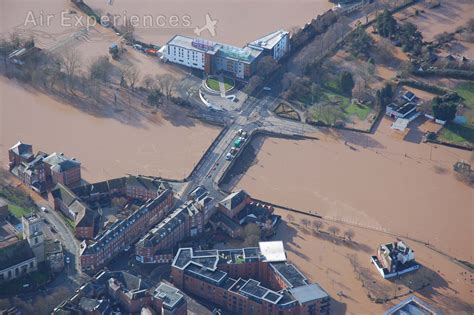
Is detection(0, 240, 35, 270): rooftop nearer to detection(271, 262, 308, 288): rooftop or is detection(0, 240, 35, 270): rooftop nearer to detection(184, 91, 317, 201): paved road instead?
detection(184, 91, 317, 201): paved road

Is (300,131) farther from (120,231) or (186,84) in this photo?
(120,231)

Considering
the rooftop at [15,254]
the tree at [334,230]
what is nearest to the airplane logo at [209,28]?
the tree at [334,230]

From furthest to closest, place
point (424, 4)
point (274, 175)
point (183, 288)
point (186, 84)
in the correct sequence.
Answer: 1. point (424, 4)
2. point (186, 84)
3. point (274, 175)
4. point (183, 288)

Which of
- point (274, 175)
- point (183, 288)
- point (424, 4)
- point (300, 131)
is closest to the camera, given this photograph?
point (183, 288)

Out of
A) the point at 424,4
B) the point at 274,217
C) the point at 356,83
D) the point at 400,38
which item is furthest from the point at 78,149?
the point at 424,4

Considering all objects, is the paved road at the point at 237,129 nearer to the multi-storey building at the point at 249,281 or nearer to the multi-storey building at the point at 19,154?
the multi-storey building at the point at 249,281
